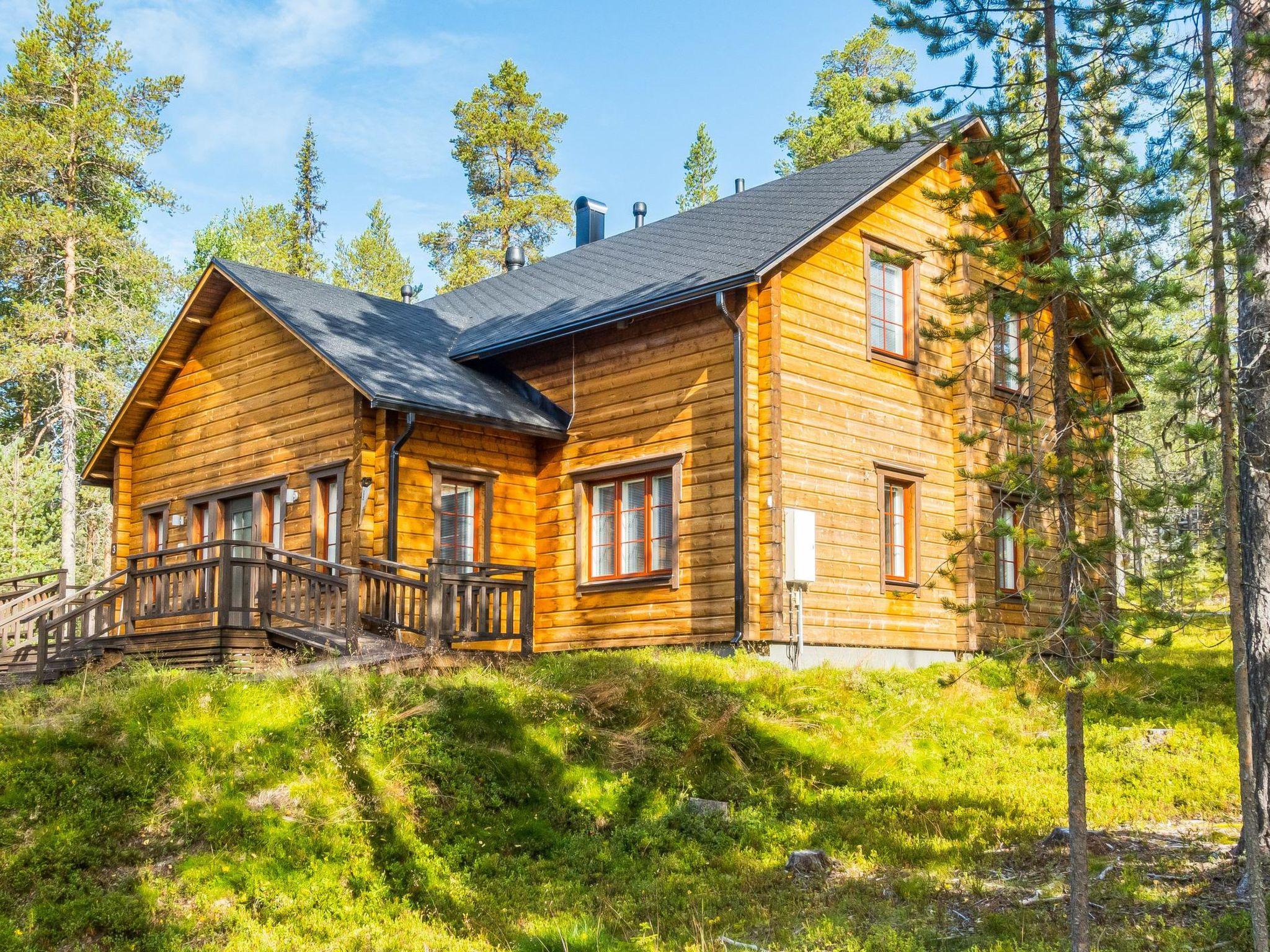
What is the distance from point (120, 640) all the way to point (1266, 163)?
43.4 feet

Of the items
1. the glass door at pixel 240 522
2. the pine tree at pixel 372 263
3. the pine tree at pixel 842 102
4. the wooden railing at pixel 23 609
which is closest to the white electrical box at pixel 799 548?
the glass door at pixel 240 522

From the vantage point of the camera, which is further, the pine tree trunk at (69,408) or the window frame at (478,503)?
the pine tree trunk at (69,408)

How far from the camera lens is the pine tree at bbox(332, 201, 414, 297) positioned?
48.9 metres

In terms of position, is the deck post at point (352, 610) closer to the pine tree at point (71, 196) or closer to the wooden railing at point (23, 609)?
the wooden railing at point (23, 609)

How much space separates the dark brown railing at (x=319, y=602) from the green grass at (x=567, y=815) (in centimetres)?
135

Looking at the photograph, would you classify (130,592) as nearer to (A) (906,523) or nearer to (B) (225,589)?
(B) (225,589)

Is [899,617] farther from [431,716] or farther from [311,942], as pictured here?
[311,942]

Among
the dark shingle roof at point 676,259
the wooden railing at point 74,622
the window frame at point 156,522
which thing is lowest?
the wooden railing at point 74,622

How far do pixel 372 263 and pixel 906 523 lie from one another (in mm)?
36519

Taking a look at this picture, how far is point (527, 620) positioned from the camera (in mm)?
14664

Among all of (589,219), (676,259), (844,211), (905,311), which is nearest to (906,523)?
(905,311)

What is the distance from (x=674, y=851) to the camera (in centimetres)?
944

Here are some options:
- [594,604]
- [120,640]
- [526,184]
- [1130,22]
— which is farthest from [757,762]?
[526,184]

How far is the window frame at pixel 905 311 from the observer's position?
54.8 feet
